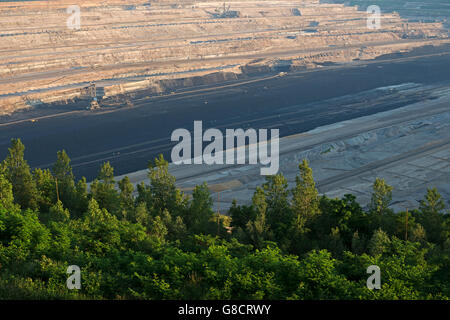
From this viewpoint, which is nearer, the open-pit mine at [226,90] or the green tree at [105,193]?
the green tree at [105,193]

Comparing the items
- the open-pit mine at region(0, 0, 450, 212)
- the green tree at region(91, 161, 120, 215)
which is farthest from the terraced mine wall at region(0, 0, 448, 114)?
the green tree at region(91, 161, 120, 215)

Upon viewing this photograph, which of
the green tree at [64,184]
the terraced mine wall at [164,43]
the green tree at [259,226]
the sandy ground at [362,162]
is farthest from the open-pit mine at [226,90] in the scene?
the green tree at [259,226]

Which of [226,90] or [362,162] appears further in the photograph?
[226,90]

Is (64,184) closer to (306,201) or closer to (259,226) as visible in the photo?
(259,226)

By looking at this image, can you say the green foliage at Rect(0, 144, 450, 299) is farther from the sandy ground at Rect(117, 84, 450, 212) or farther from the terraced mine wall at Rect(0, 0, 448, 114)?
the terraced mine wall at Rect(0, 0, 448, 114)

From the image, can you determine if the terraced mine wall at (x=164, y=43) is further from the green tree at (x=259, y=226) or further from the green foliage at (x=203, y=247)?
the green tree at (x=259, y=226)

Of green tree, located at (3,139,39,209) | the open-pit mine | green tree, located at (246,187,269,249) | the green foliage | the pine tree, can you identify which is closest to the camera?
the green foliage

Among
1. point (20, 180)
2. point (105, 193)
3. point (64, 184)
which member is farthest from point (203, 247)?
point (20, 180)

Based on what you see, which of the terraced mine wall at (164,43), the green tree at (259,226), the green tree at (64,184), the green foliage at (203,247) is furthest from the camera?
the terraced mine wall at (164,43)
